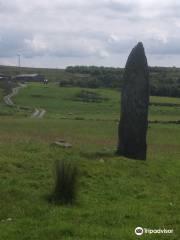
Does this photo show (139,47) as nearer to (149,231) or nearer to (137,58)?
(137,58)

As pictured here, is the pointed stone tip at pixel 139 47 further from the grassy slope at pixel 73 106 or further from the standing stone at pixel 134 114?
the grassy slope at pixel 73 106

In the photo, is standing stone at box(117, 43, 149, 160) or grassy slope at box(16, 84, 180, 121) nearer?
standing stone at box(117, 43, 149, 160)

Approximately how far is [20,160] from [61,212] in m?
4.58

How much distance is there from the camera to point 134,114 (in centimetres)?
2072

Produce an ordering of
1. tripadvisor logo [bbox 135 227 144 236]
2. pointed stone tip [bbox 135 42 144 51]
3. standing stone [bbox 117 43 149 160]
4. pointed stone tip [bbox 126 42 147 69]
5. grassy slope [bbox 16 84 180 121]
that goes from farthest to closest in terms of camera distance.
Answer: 1. grassy slope [bbox 16 84 180 121]
2. pointed stone tip [bbox 135 42 144 51]
3. pointed stone tip [bbox 126 42 147 69]
4. standing stone [bbox 117 43 149 160]
5. tripadvisor logo [bbox 135 227 144 236]

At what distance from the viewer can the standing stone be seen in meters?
20.6

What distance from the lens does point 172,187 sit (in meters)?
15.6

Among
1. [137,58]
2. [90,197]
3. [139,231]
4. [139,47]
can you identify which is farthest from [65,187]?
[139,47]

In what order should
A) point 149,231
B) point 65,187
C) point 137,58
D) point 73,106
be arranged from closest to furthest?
1. point 149,231
2. point 65,187
3. point 137,58
4. point 73,106

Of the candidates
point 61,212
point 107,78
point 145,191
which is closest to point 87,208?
point 61,212

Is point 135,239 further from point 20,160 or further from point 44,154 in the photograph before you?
point 44,154

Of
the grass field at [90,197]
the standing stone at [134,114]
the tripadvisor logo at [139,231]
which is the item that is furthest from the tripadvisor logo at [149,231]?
the standing stone at [134,114]

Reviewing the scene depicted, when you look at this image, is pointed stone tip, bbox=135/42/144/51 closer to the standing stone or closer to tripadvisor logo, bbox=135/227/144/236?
the standing stone

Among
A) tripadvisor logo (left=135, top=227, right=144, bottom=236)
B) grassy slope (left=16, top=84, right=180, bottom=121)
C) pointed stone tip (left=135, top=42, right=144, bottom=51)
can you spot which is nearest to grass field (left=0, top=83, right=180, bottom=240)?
tripadvisor logo (left=135, top=227, right=144, bottom=236)
